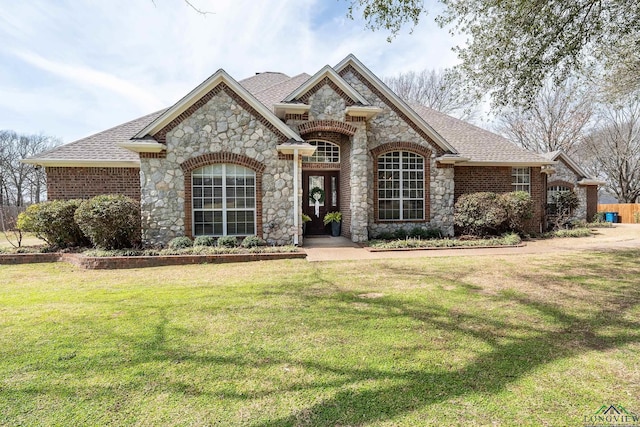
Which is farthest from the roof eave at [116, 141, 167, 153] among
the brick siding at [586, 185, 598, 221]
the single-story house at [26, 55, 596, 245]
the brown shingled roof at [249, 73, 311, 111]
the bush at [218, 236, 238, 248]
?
the brick siding at [586, 185, 598, 221]

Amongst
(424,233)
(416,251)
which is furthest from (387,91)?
(416,251)

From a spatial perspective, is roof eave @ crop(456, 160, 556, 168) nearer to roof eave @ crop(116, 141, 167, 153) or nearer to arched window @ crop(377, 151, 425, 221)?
arched window @ crop(377, 151, 425, 221)

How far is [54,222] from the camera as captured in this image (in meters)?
9.88

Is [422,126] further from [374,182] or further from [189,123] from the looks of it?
[189,123]

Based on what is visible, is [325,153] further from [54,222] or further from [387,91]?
[54,222]

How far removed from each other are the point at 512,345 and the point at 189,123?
388 inches

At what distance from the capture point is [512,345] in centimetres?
384

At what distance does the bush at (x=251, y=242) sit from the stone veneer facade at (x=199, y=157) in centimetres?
50

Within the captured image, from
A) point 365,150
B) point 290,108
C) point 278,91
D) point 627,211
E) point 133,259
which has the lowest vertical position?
point 133,259

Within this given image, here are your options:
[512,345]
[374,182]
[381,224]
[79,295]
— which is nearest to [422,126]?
[374,182]

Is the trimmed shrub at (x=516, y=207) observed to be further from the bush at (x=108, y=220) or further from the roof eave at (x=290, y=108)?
the bush at (x=108, y=220)

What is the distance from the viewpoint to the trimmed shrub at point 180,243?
10.0 metres

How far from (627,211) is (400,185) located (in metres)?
24.9

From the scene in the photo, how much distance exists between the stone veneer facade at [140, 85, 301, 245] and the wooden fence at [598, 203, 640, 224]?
29.2 metres
